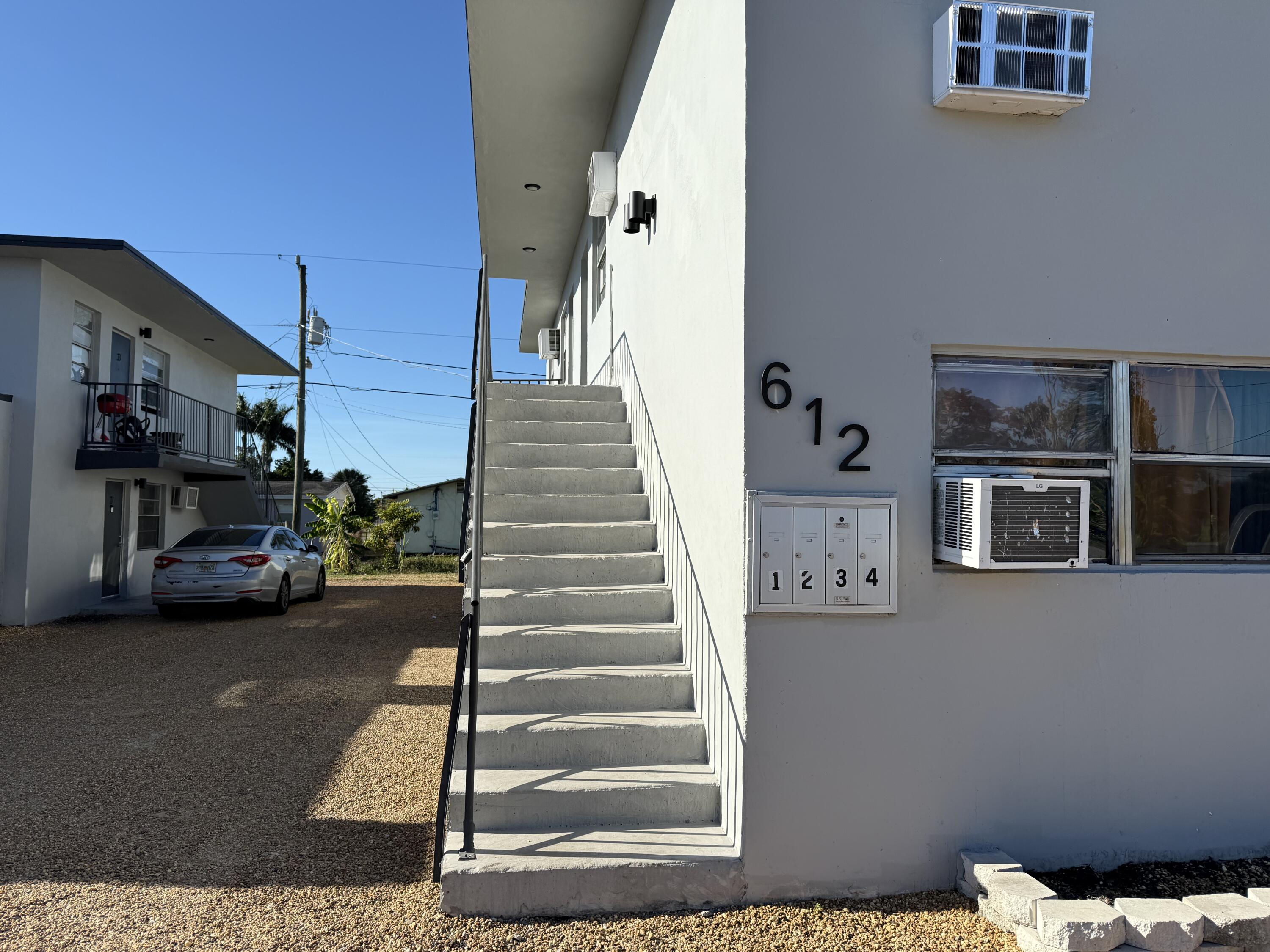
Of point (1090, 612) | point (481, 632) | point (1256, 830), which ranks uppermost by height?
point (1090, 612)

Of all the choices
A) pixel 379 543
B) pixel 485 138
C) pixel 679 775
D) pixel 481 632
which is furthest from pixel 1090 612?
pixel 379 543

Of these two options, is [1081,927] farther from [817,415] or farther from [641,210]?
[641,210]

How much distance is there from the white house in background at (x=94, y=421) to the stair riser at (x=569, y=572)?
8.64 m

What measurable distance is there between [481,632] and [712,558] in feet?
4.54

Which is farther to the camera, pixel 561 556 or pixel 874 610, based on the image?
pixel 561 556

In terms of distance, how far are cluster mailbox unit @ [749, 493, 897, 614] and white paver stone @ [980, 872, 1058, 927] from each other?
3.46ft

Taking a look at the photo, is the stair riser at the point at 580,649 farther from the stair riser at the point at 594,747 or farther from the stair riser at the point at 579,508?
the stair riser at the point at 579,508

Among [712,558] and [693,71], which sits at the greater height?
[693,71]

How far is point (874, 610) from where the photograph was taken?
3.52 m

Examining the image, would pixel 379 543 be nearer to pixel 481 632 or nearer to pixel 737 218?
pixel 481 632

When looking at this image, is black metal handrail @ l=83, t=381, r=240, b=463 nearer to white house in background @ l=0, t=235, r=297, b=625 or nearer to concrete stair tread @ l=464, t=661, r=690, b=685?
white house in background @ l=0, t=235, r=297, b=625

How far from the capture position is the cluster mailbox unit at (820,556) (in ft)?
11.5

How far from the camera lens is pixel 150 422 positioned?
1458cm

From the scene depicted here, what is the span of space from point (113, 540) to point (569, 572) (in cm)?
1147
